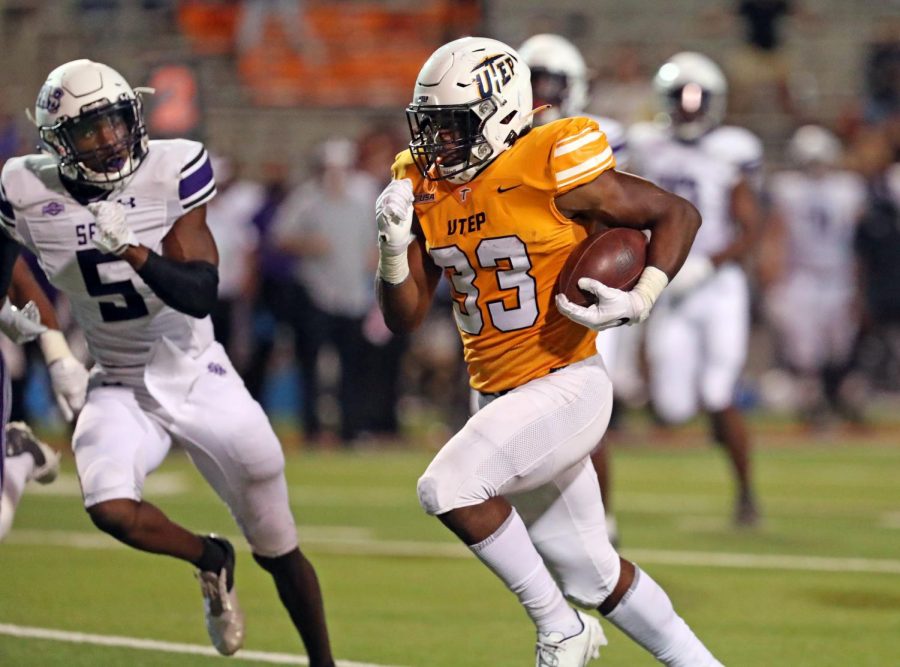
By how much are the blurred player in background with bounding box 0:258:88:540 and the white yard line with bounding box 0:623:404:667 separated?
1.76 ft

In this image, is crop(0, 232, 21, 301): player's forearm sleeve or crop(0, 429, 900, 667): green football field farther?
crop(0, 429, 900, 667): green football field

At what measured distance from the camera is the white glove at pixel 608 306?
404 cm

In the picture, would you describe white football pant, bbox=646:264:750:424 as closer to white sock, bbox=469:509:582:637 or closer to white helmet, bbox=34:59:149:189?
white helmet, bbox=34:59:149:189

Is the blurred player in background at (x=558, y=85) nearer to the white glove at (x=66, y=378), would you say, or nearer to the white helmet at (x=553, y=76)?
the white helmet at (x=553, y=76)

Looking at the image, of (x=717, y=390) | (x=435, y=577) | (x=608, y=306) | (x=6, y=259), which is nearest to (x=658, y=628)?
(x=608, y=306)

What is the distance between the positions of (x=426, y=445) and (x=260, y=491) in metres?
6.70

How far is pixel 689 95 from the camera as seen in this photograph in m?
7.75

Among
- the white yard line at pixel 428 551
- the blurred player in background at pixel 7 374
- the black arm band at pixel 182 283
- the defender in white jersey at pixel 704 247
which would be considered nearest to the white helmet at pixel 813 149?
the defender in white jersey at pixel 704 247

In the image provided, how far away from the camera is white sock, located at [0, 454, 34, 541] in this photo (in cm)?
492

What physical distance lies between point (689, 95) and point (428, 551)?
2.41 m

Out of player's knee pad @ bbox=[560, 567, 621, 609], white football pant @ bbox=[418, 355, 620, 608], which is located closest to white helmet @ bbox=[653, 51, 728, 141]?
white football pant @ bbox=[418, 355, 620, 608]

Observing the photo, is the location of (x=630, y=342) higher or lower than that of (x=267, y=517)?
lower

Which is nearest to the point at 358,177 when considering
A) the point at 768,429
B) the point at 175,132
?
the point at 175,132

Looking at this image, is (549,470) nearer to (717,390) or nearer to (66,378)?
(66,378)
